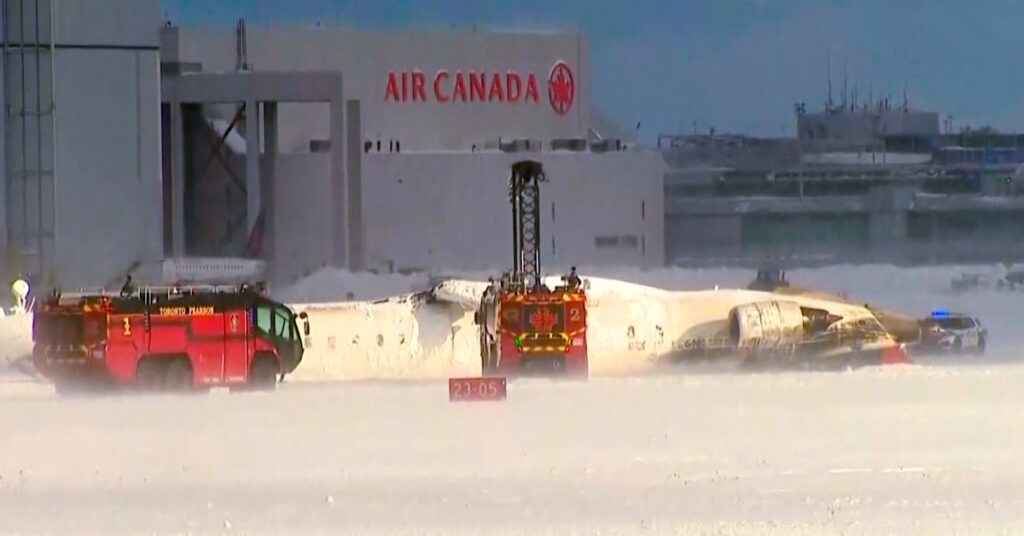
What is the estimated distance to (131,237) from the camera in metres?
48.9

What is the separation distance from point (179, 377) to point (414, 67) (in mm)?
34449

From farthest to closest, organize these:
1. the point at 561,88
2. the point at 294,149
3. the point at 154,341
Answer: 1. the point at 561,88
2. the point at 294,149
3. the point at 154,341

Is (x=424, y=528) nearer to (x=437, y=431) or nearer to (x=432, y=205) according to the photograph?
(x=437, y=431)

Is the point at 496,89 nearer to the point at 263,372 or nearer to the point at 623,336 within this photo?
the point at 623,336

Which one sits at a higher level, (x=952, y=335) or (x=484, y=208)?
(x=484, y=208)

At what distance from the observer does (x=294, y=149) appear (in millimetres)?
62062

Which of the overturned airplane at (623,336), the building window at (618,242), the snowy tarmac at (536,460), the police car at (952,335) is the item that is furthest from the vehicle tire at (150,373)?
the building window at (618,242)

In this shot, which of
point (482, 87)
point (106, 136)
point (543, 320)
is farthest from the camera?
point (482, 87)

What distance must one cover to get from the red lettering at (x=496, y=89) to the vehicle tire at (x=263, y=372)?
3420 cm

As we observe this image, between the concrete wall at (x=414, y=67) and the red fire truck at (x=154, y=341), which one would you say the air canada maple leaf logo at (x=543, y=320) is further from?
the concrete wall at (x=414, y=67)

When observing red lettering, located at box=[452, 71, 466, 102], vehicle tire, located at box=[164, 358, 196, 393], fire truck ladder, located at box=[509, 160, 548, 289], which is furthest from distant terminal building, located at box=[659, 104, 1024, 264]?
vehicle tire, located at box=[164, 358, 196, 393]

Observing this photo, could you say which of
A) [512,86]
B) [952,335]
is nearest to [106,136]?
[512,86]

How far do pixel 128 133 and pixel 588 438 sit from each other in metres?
29.1

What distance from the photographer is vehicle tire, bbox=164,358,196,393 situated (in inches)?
1222
